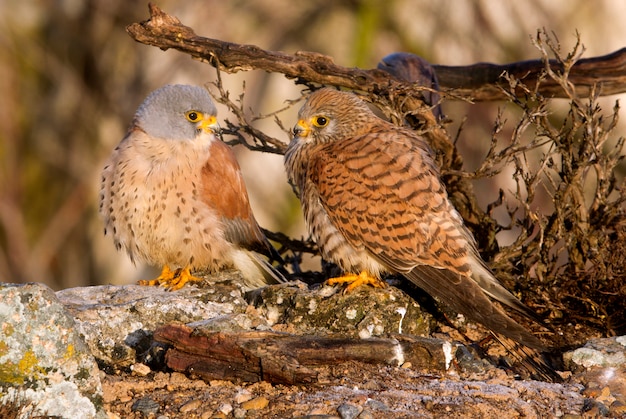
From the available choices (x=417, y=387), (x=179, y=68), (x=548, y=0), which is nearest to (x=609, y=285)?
(x=417, y=387)

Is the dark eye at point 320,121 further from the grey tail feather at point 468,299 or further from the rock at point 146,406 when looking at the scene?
the rock at point 146,406

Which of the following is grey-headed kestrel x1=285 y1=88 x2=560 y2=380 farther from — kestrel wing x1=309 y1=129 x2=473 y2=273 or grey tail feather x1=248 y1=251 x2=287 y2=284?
grey tail feather x1=248 y1=251 x2=287 y2=284

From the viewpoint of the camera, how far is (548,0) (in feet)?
27.1

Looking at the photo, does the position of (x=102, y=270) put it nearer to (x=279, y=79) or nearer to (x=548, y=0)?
(x=279, y=79)

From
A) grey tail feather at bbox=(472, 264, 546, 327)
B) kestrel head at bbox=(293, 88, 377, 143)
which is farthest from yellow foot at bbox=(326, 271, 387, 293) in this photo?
kestrel head at bbox=(293, 88, 377, 143)

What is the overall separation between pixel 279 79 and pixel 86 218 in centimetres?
244

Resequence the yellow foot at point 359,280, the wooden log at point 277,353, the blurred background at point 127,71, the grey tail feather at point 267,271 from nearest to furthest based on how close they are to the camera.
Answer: the wooden log at point 277,353, the yellow foot at point 359,280, the grey tail feather at point 267,271, the blurred background at point 127,71

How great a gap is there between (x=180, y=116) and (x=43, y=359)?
169cm

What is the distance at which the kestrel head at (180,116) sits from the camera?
4211 mm

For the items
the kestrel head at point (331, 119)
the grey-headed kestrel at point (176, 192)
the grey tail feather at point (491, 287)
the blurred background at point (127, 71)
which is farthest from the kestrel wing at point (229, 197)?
the blurred background at point (127, 71)

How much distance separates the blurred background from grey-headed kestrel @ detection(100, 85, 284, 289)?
12.1 feet

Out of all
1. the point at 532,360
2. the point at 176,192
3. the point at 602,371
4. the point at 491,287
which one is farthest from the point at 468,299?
the point at 176,192

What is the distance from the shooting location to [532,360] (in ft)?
11.2

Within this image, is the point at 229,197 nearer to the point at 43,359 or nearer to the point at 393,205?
the point at 393,205
